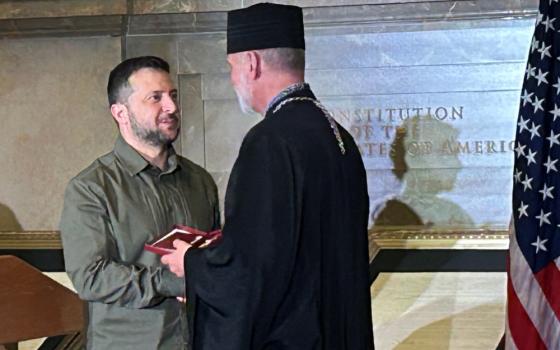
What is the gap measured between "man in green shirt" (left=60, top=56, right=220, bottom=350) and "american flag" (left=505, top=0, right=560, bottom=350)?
60.0 inches

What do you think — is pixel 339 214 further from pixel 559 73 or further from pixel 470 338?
pixel 470 338

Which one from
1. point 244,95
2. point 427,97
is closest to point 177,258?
point 244,95

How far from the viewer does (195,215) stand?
362 centimetres

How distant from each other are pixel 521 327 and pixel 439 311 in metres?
1.33

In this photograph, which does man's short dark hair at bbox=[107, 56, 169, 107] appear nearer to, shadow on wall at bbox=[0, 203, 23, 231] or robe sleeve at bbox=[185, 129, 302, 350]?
robe sleeve at bbox=[185, 129, 302, 350]

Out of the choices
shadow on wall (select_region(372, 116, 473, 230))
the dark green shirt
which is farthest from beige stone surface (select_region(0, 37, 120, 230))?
the dark green shirt

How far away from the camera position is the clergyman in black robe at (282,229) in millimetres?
2754

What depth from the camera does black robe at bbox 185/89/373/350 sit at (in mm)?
2748

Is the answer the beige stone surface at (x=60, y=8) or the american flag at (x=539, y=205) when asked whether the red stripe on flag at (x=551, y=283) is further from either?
the beige stone surface at (x=60, y=8)

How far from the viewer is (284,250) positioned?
2.74 m

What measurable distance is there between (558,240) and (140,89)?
195 cm

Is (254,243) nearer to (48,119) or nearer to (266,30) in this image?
(266,30)

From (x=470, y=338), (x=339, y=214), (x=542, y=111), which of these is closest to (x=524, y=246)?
(x=542, y=111)

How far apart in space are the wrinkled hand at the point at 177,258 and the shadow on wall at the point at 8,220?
136 inches
